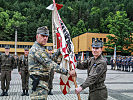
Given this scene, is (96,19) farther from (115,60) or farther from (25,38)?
(115,60)

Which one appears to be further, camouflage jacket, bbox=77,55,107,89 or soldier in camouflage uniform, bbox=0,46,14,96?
soldier in camouflage uniform, bbox=0,46,14,96

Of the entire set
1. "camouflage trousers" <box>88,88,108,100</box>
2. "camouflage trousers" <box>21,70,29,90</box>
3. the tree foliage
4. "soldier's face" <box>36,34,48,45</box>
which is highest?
the tree foliage

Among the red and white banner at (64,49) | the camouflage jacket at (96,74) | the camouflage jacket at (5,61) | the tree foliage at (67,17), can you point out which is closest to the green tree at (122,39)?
the tree foliage at (67,17)

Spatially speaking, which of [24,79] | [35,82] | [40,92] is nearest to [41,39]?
[35,82]

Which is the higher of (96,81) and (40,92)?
(96,81)

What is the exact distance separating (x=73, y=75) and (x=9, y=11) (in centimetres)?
10610

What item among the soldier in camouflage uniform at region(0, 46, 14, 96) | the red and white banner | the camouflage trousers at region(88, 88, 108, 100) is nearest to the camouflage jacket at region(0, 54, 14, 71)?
the soldier in camouflage uniform at region(0, 46, 14, 96)

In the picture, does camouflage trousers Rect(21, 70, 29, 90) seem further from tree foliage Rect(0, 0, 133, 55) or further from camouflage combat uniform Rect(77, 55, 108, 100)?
tree foliage Rect(0, 0, 133, 55)

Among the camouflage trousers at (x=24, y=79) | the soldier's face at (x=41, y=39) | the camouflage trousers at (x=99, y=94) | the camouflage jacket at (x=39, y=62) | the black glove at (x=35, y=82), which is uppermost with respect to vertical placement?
the soldier's face at (x=41, y=39)

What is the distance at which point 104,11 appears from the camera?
100 metres

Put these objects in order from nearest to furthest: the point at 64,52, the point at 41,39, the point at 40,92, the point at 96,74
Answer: the point at 96,74 < the point at 40,92 < the point at 41,39 < the point at 64,52

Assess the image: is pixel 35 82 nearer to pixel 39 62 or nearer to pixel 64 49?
pixel 39 62

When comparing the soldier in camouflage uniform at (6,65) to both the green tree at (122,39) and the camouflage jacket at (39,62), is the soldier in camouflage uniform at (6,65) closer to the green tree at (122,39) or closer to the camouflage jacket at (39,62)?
the camouflage jacket at (39,62)

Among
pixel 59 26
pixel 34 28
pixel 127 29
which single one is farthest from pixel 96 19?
pixel 59 26
